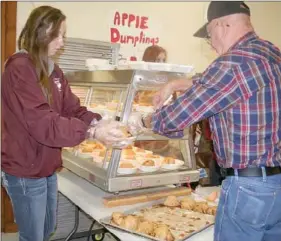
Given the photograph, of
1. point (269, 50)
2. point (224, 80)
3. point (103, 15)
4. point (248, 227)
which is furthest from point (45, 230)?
point (103, 15)

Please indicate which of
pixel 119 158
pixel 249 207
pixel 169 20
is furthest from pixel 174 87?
pixel 169 20

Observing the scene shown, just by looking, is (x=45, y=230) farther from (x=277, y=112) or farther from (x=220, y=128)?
(x=277, y=112)

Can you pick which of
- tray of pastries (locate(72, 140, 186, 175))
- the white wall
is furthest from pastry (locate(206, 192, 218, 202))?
the white wall

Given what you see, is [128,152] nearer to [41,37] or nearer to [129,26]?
[41,37]

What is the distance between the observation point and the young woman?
5.55 feet

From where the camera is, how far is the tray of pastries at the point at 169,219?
1.69 meters

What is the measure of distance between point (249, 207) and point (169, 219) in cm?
62

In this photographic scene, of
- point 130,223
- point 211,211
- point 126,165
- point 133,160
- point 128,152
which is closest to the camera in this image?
point 130,223

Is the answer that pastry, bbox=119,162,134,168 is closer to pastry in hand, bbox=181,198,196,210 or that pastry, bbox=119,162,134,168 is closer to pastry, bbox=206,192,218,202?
pastry in hand, bbox=181,198,196,210

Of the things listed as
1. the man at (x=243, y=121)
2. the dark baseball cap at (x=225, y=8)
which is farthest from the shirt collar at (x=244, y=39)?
the dark baseball cap at (x=225, y=8)

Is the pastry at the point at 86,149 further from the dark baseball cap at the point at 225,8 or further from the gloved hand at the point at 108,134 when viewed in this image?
the dark baseball cap at the point at 225,8

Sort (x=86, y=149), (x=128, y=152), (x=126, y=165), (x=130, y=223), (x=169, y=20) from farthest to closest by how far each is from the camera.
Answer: (x=169, y=20)
(x=86, y=149)
(x=128, y=152)
(x=126, y=165)
(x=130, y=223)

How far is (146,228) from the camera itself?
1710mm

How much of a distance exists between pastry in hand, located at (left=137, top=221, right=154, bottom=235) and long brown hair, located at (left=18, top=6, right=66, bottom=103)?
2.67 ft
